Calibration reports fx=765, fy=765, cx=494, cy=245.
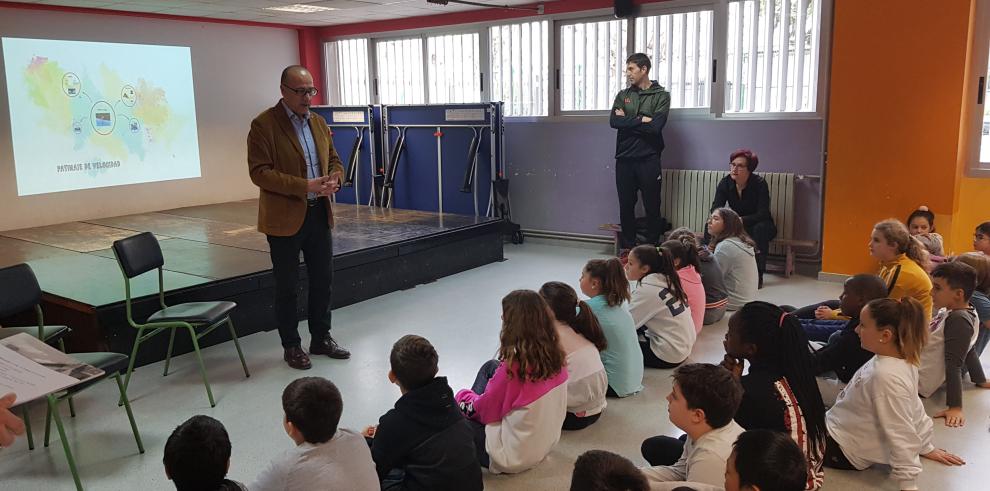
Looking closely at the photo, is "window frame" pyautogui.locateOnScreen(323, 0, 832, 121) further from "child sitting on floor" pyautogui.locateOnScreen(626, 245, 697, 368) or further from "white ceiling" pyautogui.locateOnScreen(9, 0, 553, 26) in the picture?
"child sitting on floor" pyautogui.locateOnScreen(626, 245, 697, 368)

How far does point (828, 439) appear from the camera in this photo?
2.97 meters

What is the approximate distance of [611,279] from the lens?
3484 mm

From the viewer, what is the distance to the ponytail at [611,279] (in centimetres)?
349

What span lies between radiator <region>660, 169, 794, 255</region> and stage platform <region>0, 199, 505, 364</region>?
1.64 metres

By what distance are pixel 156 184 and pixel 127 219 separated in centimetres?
87

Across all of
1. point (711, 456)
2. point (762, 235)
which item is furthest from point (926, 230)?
point (711, 456)

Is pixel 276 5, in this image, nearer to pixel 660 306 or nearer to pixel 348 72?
pixel 348 72

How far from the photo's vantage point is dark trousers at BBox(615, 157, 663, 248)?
687 cm

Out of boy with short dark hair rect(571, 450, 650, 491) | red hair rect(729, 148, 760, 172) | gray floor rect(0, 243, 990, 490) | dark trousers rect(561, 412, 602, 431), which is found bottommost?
gray floor rect(0, 243, 990, 490)

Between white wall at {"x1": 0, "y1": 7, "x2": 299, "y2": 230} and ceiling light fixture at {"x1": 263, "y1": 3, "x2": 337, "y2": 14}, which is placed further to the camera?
ceiling light fixture at {"x1": 263, "y1": 3, "x2": 337, "y2": 14}

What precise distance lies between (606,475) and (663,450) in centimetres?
131

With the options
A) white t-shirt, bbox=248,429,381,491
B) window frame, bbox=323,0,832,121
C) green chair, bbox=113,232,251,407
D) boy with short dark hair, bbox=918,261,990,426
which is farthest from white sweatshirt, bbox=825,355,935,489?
window frame, bbox=323,0,832,121

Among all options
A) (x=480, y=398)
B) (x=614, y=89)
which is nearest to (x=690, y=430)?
(x=480, y=398)

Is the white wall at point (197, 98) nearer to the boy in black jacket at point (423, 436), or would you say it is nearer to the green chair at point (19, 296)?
the green chair at point (19, 296)
